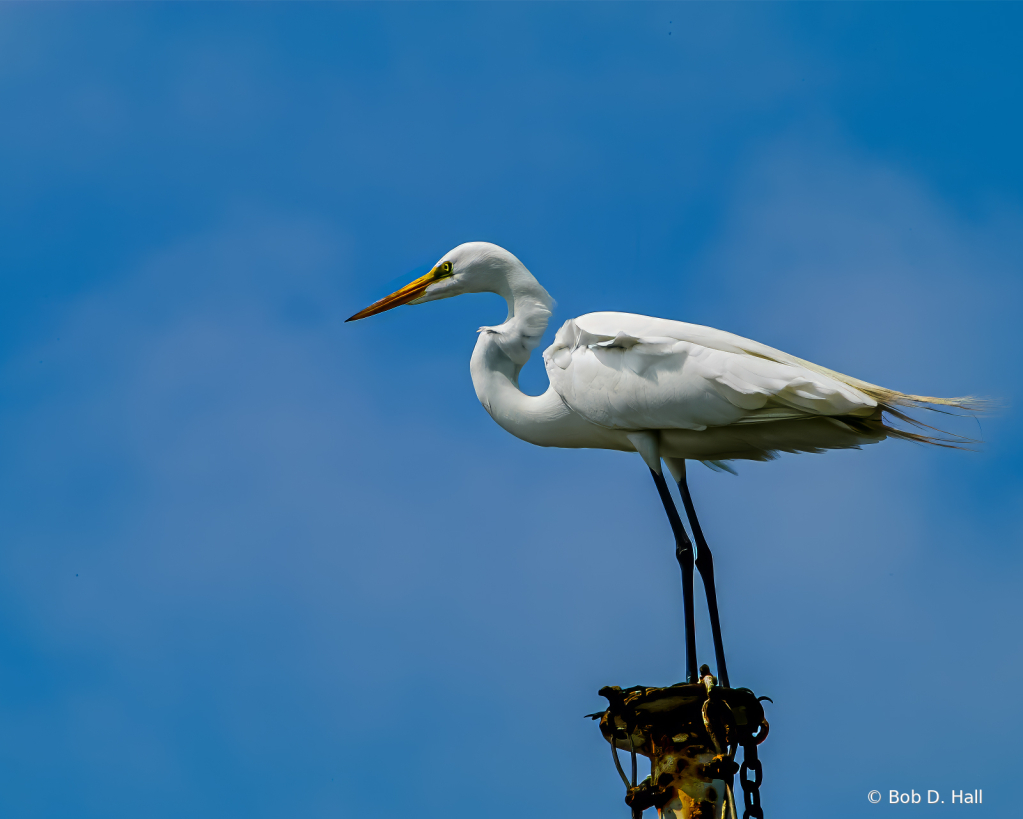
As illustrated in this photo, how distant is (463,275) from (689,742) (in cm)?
340

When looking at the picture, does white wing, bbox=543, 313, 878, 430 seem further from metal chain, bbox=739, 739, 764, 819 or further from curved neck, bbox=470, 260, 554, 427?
metal chain, bbox=739, 739, 764, 819

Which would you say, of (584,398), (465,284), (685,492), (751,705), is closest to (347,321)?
(465,284)

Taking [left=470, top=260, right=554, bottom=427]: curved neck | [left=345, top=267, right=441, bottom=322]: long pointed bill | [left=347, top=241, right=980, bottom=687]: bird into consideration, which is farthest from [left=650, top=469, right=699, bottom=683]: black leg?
[left=345, top=267, right=441, bottom=322]: long pointed bill

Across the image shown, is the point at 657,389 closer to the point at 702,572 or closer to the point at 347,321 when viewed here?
the point at 702,572

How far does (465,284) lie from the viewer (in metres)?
7.22

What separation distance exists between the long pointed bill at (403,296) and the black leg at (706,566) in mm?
2253

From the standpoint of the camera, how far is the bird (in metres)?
5.52

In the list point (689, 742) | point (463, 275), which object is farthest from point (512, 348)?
point (689, 742)

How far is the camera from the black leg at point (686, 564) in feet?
18.7

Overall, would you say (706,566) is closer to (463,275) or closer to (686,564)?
(686,564)

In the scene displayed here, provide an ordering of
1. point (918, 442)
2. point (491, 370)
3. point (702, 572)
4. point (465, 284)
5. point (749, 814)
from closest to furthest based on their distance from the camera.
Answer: point (749, 814) → point (918, 442) → point (702, 572) → point (491, 370) → point (465, 284)

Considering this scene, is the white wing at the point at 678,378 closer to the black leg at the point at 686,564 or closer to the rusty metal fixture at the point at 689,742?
the black leg at the point at 686,564

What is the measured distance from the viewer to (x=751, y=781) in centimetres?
519

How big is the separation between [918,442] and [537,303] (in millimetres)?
2488
